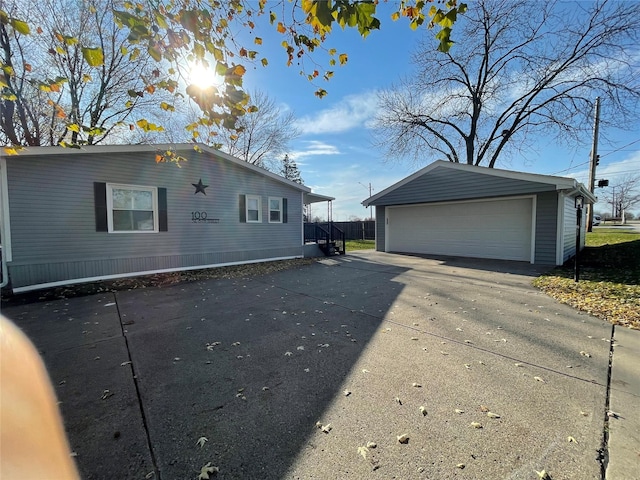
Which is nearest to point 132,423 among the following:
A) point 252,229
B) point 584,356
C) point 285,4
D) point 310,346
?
point 310,346

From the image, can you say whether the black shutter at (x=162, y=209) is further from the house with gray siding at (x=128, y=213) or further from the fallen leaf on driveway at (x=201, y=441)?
the fallen leaf on driveway at (x=201, y=441)

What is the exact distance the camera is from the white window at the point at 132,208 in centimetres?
786

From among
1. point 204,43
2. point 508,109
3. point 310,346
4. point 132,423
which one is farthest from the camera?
point 508,109

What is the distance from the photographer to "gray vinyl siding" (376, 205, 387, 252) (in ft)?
48.3

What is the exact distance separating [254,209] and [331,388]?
360 inches

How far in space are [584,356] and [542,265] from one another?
7.68 m

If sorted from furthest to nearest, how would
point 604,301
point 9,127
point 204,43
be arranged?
point 9,127
point 604,301
point 204,43

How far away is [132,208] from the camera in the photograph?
8.26 metres

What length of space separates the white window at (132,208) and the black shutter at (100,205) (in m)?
0.07

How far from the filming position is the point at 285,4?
311 centimetres

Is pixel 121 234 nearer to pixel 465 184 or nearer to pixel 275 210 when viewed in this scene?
pixel 275 210

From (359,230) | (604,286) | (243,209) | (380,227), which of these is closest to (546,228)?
(604,286)

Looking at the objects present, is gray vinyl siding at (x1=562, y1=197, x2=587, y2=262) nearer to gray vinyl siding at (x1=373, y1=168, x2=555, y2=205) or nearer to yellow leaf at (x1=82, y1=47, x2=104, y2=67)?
gray vinyl siding at (x1=373, y1=168, x2=555, y2=205)

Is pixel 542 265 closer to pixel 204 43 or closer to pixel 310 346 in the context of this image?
pixel 310 346
